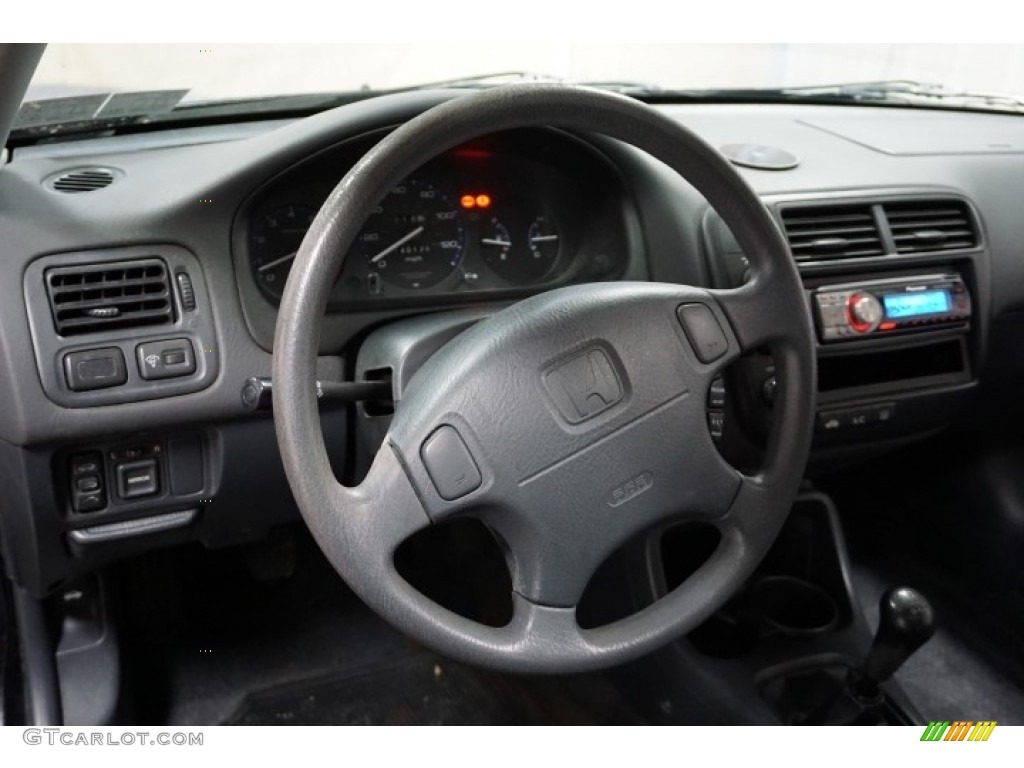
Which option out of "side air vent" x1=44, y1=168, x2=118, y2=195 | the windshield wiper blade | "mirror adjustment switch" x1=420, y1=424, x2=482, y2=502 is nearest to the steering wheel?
"mirror adjustment switch" x1=420, y1=424, x2=482, y2=502

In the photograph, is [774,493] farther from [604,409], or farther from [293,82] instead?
[293,82]

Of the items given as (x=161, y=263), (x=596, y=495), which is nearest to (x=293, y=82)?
(x=161, y=263)

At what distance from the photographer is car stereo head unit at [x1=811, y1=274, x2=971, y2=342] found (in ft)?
5.15

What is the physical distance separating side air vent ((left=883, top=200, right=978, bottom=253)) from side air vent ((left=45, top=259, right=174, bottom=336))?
123 centimetres

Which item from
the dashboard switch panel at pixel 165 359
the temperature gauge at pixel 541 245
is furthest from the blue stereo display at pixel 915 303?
the dashboard switch panel at pixel 165 359

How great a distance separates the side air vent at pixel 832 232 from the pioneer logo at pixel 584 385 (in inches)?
25.9

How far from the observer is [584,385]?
3.40 feet

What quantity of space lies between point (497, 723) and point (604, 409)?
1.04 meters

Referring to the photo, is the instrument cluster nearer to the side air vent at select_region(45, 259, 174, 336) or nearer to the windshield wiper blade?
the side air vent at select_region(45, 259, 174, 336)

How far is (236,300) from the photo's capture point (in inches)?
50.8

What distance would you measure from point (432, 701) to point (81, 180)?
1.19 meters

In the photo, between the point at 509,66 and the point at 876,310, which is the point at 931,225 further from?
the point at 509,66

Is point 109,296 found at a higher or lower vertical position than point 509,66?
lower
